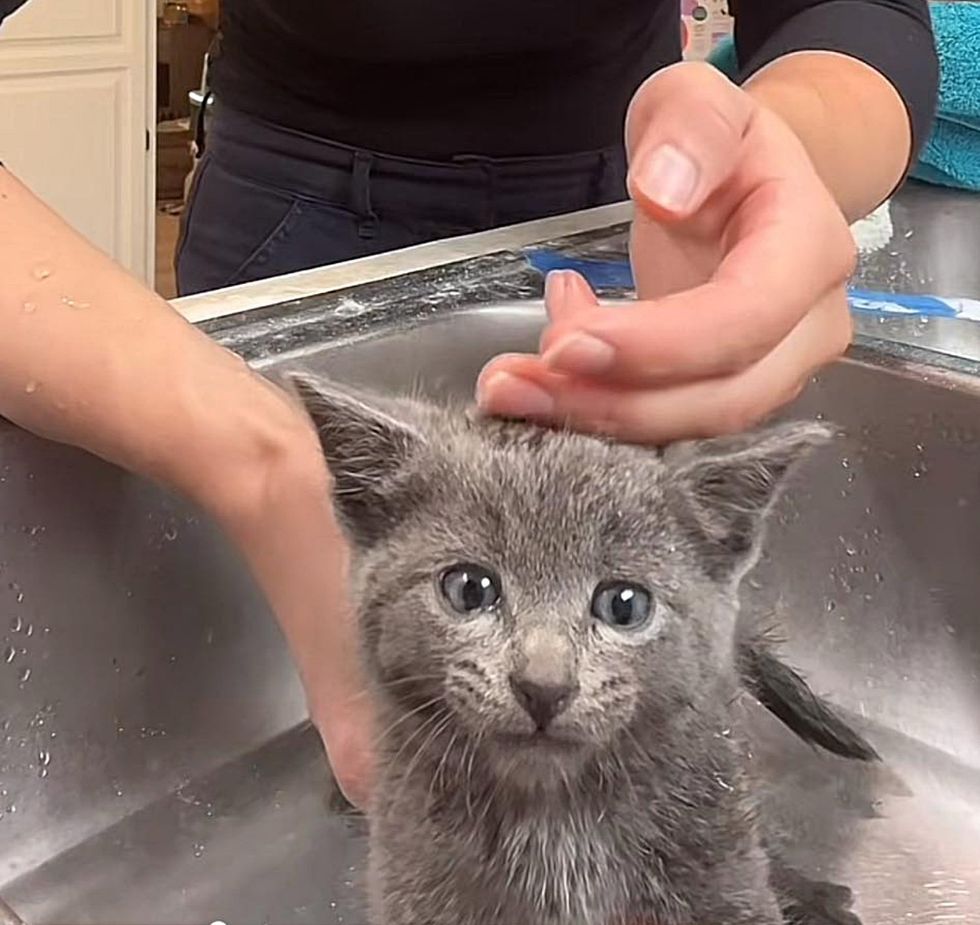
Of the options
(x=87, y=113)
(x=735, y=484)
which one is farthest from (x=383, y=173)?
(x=87, y=113)

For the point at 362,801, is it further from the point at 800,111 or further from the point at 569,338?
the point at 800,111

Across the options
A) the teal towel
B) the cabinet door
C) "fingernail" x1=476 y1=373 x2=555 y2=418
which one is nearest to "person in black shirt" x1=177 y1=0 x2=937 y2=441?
"fingernail" x1=476 y1=373 x2=555 y2=418

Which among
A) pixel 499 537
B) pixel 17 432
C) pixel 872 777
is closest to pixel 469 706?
pixel 499 537

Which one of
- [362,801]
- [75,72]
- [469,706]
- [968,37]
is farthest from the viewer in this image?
[75,72]

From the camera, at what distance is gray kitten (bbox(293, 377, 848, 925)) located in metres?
0.51

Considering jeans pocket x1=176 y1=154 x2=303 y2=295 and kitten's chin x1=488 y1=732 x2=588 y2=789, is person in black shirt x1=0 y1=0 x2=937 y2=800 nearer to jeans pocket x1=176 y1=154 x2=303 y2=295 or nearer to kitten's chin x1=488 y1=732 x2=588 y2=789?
jeans pocket x1=176 y1=154 x2=303 y2=295

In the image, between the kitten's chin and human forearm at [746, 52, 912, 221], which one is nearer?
the kitten's chin

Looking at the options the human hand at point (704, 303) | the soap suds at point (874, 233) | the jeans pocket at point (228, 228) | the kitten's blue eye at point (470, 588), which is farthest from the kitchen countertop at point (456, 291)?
the kitten's blue eye at point (470, 588)

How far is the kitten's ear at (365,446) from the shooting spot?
56 cm

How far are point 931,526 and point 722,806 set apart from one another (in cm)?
38

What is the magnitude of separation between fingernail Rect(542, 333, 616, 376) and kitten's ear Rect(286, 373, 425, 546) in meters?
0.05

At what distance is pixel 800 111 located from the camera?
2.70 feet

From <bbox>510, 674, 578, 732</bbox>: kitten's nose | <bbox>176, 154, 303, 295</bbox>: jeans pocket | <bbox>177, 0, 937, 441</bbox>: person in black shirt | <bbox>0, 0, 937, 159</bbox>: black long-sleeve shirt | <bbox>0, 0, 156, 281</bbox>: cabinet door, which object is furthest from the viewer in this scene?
<bbox>0, 0, 156, 281</bbox>: cabinet door

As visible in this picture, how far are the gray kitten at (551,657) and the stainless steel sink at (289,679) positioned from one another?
0.18m
